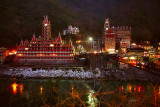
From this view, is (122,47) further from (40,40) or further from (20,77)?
(20,77)

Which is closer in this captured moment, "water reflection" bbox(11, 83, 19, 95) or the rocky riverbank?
"water reflection" bbox(11, 83, 19, 95)

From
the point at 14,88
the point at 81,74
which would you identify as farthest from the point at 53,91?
the point at 81,74

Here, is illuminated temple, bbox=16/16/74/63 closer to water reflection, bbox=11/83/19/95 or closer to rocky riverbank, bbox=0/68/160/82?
rocky riverbank, bbox=0/68/160/82

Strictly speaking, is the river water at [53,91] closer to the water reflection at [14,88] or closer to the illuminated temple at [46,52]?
the water reflection at [14,88]

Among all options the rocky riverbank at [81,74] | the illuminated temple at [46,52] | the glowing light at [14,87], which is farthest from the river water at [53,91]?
the illuminated temple at [46,52]

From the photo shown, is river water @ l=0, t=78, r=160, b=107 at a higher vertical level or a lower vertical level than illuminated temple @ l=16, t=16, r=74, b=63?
lower

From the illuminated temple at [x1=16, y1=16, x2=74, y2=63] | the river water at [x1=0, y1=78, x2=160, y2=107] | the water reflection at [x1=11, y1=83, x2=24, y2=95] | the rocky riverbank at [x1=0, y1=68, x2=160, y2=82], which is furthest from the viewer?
the illuminated temple at [x1=16, y1=16, x2=74, y2=63]

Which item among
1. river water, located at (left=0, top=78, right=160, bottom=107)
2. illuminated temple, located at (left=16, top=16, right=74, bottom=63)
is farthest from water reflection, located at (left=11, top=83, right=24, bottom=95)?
illuminated temple, located at (left=16, top=16, right=74, bottom=63)

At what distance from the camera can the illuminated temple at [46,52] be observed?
30844 millimetres

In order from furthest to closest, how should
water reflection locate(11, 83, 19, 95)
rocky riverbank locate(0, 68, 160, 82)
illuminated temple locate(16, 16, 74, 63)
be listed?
illuminated temple locate(16, 16, 74, 63) < rocky riverbank locate(0, 68, 160, 82) < water reflection locate(11, 83, 19, 95)

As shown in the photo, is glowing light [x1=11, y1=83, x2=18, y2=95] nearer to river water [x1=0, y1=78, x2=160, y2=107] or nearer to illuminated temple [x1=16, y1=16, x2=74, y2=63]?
river water [x1=0, y1=78, x2=160, y2=107]

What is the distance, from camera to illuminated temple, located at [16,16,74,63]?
101 feet

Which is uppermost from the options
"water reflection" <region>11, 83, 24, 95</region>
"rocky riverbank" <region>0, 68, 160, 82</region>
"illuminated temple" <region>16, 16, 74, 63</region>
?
"illuminated temple" <region>16, 16, 74, 63</region>

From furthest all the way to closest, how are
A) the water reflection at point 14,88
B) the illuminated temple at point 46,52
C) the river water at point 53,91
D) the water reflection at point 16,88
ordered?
the illuminated temple at point 46,52 < the water reflection at point 16,88 < the water reflection at point 14,88 < the river water at point 53,91
